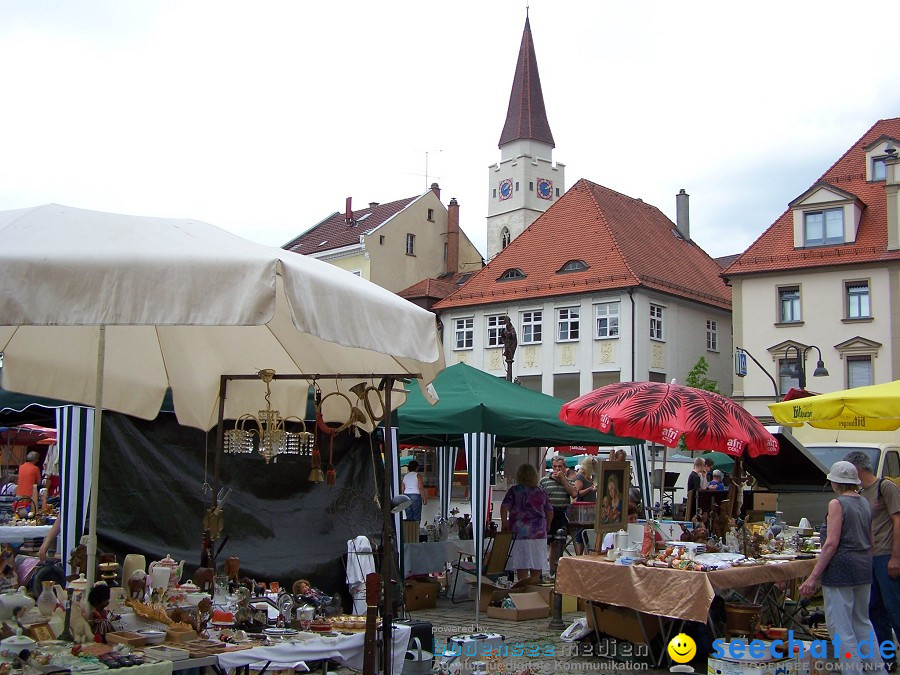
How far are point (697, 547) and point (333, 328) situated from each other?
5.06m

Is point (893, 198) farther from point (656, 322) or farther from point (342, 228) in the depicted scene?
point (342, 228)

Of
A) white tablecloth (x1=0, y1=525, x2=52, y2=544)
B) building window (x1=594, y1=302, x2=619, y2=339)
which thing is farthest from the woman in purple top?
building window (x1=594, y1=302, x2=619, y2=339)

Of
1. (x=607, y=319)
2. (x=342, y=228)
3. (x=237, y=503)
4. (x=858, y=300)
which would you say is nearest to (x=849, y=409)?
(x=237, y=503)

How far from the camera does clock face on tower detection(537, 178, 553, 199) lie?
6806cm

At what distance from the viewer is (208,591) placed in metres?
5.60

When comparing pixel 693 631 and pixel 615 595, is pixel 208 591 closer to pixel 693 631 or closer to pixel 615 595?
pixel 615 595

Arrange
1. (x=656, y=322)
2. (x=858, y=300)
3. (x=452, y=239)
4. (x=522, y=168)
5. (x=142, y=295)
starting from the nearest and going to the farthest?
(x=142, y=295) → (x=858, y=300) → (x=656, y=322) → (x=452, y=239) → (x=522, y=168)

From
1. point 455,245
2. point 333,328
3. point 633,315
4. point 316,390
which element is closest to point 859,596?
point 316,390

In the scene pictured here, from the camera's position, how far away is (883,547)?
7.65m

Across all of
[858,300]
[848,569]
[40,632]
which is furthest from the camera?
[858,300]

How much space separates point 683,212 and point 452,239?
13018mm

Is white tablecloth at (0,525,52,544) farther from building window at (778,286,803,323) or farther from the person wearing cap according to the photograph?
building window at (778,286,803,323)

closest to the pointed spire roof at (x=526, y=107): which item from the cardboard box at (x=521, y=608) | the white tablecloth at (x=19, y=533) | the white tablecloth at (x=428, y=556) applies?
the white tablecloth at (x=428, y=556)

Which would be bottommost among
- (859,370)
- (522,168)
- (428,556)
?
(428,556)
